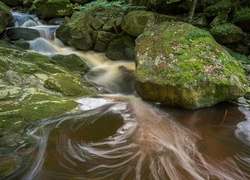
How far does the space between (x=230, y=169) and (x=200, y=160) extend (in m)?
0.45

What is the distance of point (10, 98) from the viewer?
4.83 m

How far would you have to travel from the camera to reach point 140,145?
153 inches

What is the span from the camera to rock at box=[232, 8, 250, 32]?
777cm

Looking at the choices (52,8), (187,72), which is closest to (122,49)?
(187,72)

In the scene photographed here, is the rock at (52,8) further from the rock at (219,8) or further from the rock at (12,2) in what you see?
the rock at (219,8)

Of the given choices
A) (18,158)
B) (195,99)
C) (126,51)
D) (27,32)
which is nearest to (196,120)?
(195,99)

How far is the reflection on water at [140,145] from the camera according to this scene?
320cm

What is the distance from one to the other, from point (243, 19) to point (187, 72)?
4355mm

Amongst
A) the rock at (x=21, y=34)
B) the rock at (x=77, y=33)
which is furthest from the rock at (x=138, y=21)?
the rock at (x=21, y=34)

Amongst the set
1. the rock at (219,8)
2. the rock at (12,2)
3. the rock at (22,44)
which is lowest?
the rock at (22,44)

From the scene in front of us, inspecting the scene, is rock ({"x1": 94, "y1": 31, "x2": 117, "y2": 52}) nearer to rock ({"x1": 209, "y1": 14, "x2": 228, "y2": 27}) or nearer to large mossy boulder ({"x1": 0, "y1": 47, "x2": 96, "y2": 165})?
large mossy boulder ({"x1": 0, "y1": 47, "x2": 96, "y2": 165})

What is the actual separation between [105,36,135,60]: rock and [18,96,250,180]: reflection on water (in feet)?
13.1

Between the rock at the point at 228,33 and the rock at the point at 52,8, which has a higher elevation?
the rock at the point at 52,8

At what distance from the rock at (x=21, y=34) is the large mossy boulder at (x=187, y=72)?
630cm
